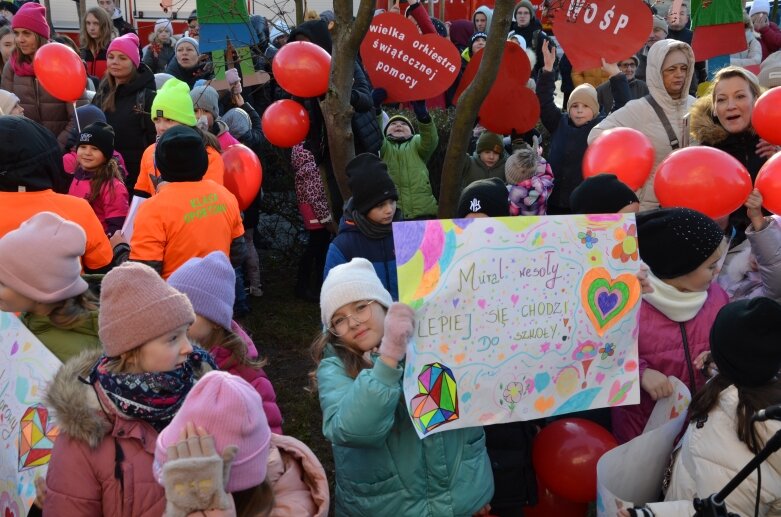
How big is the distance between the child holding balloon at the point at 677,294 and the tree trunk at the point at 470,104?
1810mm

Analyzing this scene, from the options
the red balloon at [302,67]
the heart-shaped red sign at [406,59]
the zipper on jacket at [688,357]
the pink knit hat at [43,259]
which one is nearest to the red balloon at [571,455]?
the zipper on jacket at [688,357]

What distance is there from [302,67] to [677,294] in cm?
316

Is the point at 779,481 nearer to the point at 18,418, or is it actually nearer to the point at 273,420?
the point at 273,420

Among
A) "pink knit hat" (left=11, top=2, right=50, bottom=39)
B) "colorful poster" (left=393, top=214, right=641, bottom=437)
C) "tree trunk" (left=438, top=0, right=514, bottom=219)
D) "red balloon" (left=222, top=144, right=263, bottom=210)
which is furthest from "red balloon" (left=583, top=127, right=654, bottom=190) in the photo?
"pink knit hat" (left=11, top=2, right=50, bottom=39)

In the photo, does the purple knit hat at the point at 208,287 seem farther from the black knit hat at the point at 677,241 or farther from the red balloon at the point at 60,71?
the red balloon at the point at 60,71

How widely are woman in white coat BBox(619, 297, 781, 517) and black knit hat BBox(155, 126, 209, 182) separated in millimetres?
2818

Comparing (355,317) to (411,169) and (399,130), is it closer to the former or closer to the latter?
(411,169)

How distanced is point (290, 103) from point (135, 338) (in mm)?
3714

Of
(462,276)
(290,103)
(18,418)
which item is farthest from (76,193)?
(462,276)

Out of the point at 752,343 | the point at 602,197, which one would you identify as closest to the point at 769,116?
the point at 602,197

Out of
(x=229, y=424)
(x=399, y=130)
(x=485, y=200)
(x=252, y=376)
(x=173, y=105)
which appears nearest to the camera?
(x=229, y=424)

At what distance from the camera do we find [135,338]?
217 centimetres

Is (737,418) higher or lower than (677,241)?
lower

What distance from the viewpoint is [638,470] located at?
8.59 feet
